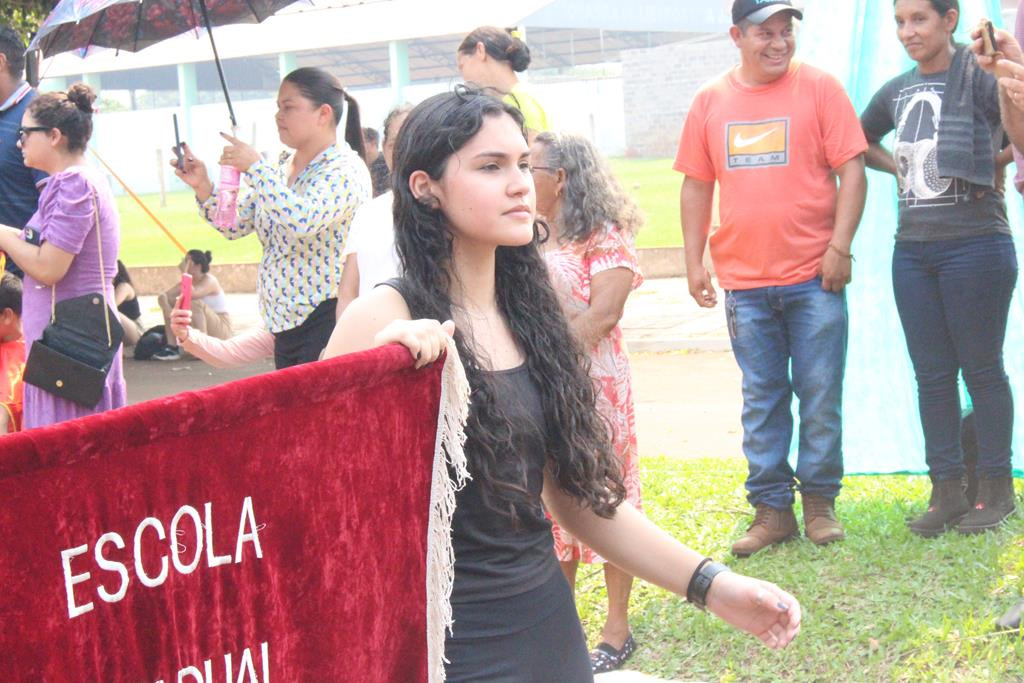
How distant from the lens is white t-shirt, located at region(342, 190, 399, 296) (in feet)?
13.0

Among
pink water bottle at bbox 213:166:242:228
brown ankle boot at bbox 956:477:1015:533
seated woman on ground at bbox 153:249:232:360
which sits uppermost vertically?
pink water bottle at bbox 213:166:242:228

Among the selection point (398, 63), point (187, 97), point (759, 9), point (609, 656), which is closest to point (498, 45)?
point (759, 9)

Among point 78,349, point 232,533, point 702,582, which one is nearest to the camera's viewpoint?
point 232,533

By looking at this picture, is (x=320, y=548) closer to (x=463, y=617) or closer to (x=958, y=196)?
(x=463, y=617)

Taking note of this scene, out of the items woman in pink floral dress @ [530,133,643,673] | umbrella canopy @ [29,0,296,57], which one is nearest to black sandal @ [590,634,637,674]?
woman in pink floral dress @ [530,133,643,673]

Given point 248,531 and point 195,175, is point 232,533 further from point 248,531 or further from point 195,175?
point 195,175

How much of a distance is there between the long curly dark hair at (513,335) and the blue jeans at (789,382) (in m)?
2.77

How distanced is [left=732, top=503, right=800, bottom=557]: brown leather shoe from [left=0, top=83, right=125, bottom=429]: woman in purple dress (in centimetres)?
261

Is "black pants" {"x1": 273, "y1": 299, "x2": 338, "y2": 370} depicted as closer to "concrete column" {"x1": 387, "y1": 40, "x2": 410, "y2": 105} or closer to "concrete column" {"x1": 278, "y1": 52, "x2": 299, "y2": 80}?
"concrete column" {"x1": 387, "y1": 40, "x2": 410, "y2": 105}

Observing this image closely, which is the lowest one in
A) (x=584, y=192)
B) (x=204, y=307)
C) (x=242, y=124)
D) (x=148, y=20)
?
(x=204, y=307)

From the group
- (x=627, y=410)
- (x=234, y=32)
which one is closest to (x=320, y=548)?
(x=627, y=410)

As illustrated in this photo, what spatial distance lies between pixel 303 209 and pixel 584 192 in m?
1.08

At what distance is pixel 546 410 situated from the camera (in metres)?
2.41

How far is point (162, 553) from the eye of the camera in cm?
166
